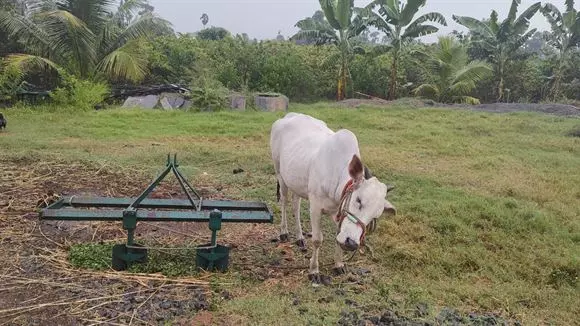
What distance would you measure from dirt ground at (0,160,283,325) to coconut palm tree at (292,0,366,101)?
1456 cm

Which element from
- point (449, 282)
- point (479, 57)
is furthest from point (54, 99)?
point (479, 57)

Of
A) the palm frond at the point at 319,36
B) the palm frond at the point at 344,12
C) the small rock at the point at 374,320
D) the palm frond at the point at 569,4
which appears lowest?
the small rock at the point at 374,320

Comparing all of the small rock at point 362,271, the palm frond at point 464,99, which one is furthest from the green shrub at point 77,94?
the palm frond at point 464,99

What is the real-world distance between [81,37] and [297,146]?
1471cm

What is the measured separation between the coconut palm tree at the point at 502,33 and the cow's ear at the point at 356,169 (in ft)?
64.4

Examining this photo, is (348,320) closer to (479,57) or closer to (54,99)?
(54,99)

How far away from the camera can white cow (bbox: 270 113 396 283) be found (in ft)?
13.7

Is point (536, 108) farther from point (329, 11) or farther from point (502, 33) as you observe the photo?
point (329, 11)

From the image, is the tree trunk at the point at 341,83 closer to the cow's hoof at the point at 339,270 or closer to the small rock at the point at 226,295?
the cow's hoof at the point at 339,270

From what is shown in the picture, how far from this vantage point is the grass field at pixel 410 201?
4504 millimetres

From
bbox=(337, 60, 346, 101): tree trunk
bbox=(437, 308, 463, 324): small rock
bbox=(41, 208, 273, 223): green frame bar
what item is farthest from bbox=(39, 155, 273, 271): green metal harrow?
bbox=(337, 60, 346, 101): tree trunk

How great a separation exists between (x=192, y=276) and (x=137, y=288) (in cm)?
52

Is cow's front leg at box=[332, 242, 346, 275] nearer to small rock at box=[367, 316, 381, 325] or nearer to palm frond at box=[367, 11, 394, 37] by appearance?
small rock at box=[367, 316, 381, 325]

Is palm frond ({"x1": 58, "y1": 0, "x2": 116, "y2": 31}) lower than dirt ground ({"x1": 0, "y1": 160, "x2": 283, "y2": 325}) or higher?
higher
